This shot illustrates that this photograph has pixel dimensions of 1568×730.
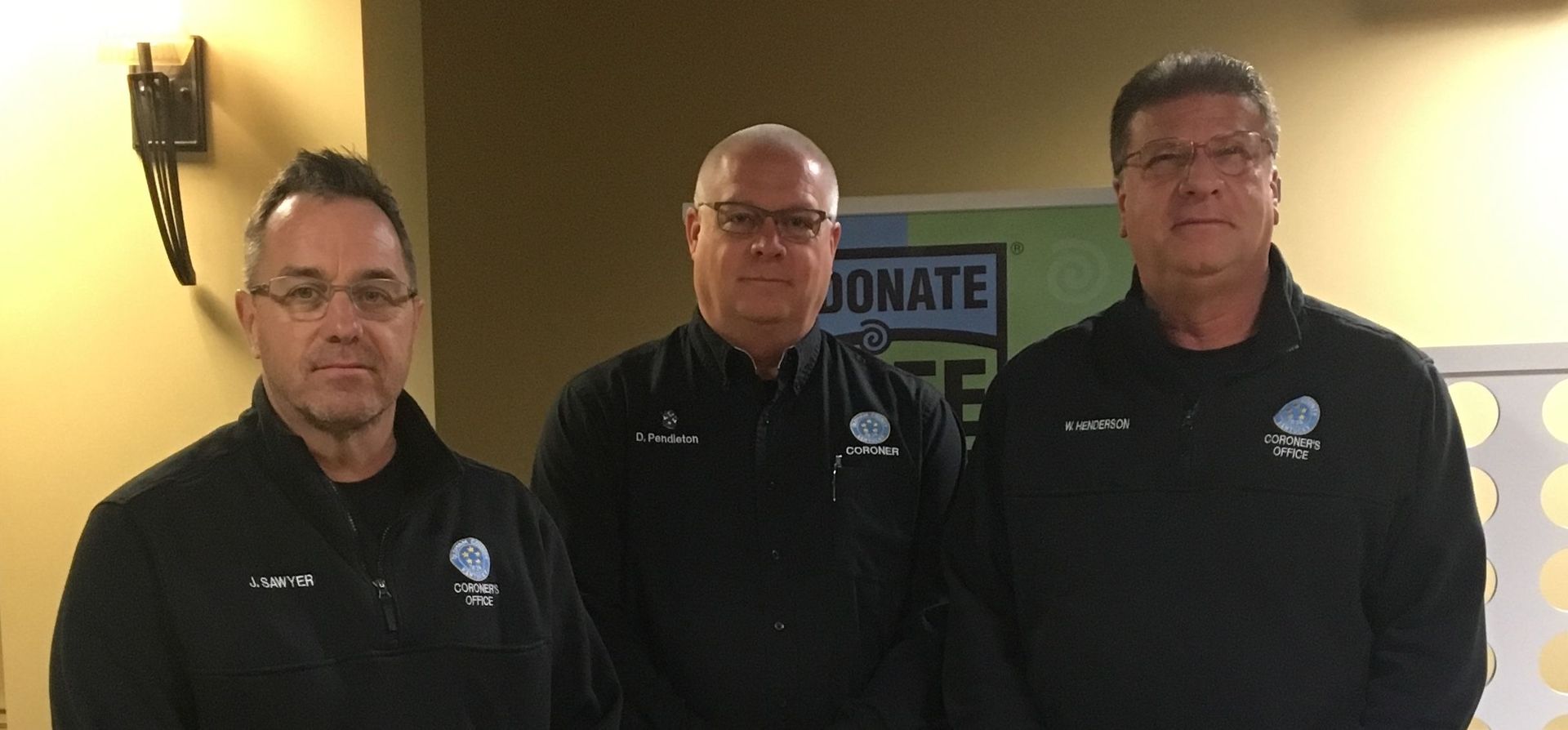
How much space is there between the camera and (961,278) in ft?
7.73

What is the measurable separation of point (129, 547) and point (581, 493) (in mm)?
734

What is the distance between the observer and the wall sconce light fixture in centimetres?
192

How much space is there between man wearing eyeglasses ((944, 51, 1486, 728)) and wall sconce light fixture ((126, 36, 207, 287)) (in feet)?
5.25

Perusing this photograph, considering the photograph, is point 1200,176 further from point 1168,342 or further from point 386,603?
point 386,603

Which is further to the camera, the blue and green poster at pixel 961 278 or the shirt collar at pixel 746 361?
the blue and green poster at pixel 961 278

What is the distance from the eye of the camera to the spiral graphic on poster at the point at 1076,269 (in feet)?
7.65

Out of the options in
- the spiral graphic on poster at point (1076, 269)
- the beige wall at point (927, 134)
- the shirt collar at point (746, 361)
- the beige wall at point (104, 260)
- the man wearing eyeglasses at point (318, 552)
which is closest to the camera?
the man wearing eyeglasses at point (318, 552)

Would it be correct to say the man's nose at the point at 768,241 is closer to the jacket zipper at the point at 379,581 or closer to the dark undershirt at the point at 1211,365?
the dark undershirt at the point at 1211,365

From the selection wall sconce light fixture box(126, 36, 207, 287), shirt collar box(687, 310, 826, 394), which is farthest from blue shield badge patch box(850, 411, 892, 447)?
wall sconce light fixture box(126, 36, 207, 287)

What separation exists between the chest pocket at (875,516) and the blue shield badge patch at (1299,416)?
2.04 ft

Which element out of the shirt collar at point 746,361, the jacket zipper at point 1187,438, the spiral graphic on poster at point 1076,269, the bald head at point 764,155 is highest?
the bald head at point 764,155

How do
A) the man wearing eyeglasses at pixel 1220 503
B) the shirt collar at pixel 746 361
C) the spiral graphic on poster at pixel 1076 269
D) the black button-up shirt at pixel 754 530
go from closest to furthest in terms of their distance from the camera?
the man wearing eyeglasses at pixel 1220 503 < the black button-up shirt at pixel 754 530 < the shirt collar at pixel 746 361 < the spiral graphic on poster at pixel 1076 269

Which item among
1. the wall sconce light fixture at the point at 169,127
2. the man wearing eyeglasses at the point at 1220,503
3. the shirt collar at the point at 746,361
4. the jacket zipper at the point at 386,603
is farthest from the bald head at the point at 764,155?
the wall sconce light fixture at the point at 169,127

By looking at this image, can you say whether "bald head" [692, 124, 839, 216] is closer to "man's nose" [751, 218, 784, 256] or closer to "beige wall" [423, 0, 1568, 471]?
"man's nose" [751, 218, 784, 256]
